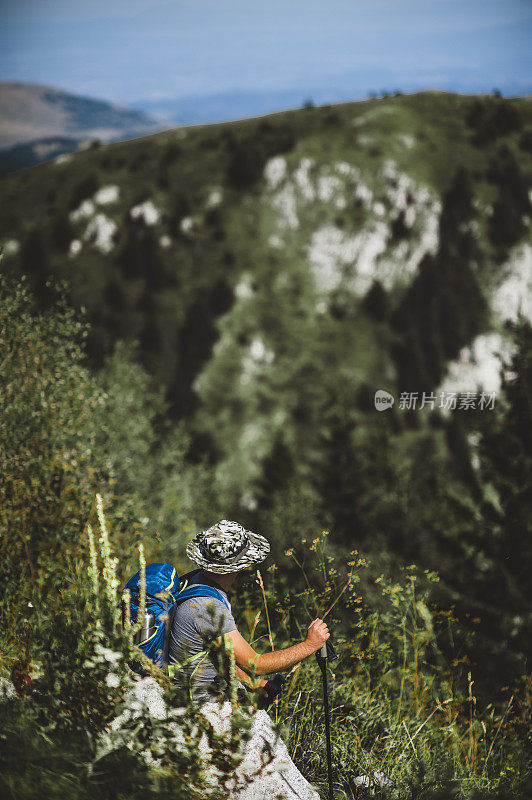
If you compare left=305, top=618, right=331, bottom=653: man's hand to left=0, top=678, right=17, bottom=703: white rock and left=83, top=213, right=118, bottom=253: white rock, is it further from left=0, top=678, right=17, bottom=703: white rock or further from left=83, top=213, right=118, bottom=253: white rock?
left=83, top=213, right=118, bottom=253: white rock

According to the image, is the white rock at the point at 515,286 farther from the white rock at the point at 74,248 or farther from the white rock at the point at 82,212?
the white rock at the point at 82,212

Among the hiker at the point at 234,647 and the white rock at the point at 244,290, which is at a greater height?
the white rock at the point at 244,290

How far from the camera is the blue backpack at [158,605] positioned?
121 inches

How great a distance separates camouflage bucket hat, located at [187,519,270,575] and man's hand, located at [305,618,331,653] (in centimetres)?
46

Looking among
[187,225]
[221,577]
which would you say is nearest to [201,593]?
[221,577]

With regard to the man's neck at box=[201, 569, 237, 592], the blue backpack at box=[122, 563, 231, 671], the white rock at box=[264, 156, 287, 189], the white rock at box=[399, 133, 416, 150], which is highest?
the white rock at box=[399, 133, 416, 150]

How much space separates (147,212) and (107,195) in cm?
749

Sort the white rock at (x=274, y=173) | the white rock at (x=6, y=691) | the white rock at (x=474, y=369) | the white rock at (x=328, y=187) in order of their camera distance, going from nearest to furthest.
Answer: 1. the white rock at (x=6, y=691)
2. the white rock at (x=474, y=369)
3. the white rock at (x=328, y=187)
4. the white rock at (x=274, y=173)


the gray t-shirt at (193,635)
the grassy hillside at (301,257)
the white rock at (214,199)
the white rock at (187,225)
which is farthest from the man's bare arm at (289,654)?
the white rock at (214,199)

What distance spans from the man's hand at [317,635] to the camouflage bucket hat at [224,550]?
0.46 metres

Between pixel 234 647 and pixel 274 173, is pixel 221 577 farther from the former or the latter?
pixel 274 173

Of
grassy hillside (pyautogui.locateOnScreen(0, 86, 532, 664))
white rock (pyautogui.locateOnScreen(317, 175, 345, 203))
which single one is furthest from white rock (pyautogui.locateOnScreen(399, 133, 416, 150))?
white rock (pyautogui.locateOnScreen(317, 175, 345, 203))

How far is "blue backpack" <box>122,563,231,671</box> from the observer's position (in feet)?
10.1

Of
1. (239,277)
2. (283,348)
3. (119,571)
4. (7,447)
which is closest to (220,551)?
(119,571)
